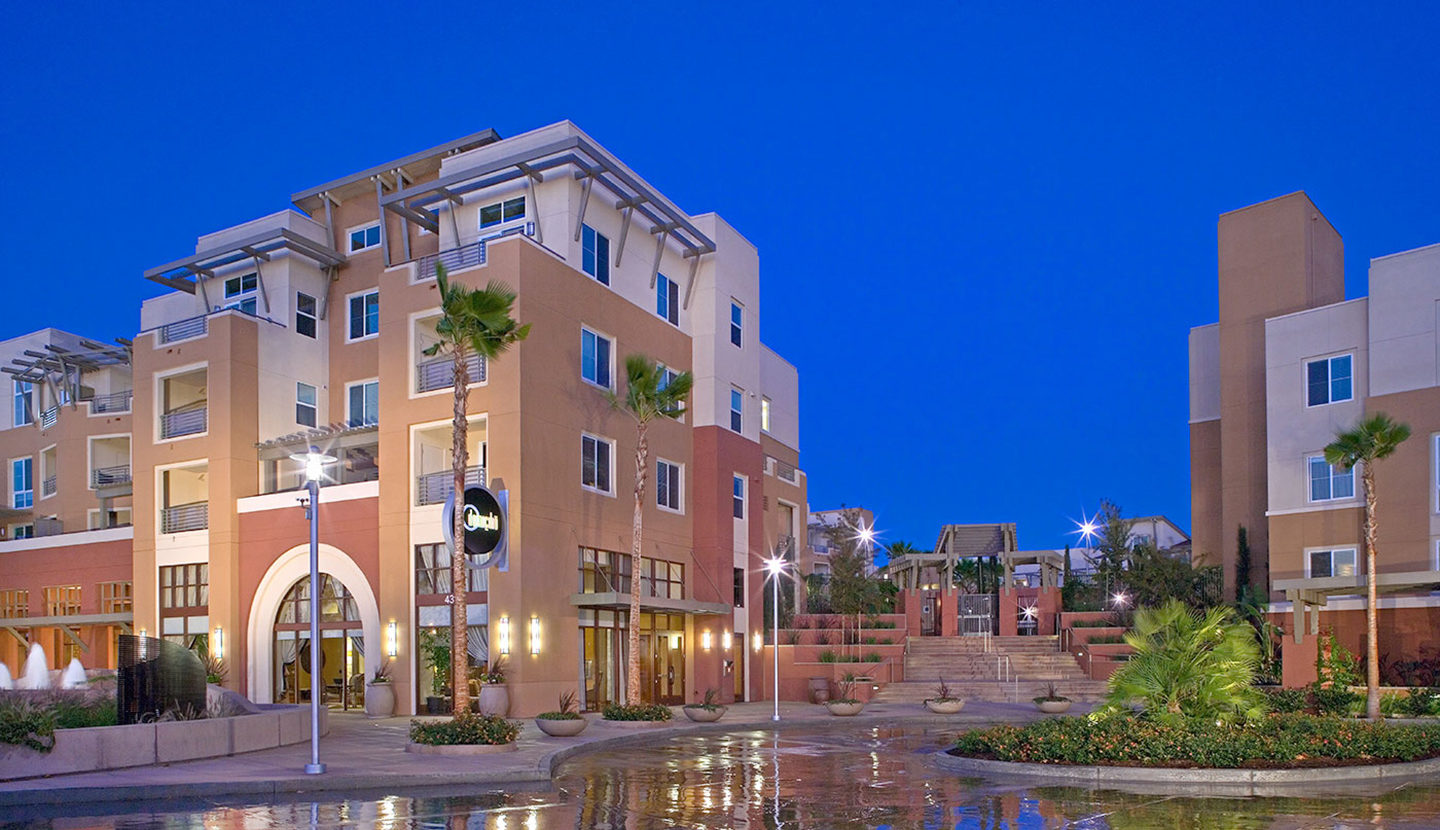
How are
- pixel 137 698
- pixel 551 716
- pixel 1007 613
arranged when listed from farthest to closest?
1. pixel 1007 613
2. pixel 551 716
3. pixel 137 698

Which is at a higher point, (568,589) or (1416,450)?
(1416,450)

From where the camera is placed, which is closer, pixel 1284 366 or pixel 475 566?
pixel 475 566

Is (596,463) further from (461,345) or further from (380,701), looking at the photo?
(461,345)

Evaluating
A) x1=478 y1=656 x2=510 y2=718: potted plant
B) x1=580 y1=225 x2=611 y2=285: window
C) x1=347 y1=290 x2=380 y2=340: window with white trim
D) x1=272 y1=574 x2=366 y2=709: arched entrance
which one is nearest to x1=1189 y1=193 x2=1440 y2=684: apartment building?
x1=580 y1=225 x2=611 y2=285: window

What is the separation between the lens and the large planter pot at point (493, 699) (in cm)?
2955

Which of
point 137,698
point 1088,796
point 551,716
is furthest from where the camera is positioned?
point 551,716

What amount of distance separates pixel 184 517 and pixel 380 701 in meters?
11.3

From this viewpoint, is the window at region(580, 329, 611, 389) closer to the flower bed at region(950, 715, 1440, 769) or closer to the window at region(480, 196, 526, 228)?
the window at region(480, 196, 526, 228)

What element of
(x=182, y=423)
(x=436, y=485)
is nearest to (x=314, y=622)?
(x=436, y=485)

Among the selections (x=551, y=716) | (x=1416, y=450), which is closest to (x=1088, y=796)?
(x=551, y=716)

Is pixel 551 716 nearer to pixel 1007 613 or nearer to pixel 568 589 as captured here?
pixel 568 589

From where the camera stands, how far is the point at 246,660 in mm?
36188

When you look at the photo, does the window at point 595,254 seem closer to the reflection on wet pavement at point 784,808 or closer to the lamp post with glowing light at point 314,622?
the lamp post with glowing light at point 314,622

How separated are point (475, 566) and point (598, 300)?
956 centimetres
